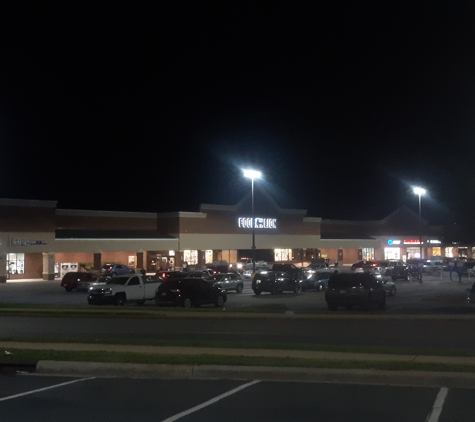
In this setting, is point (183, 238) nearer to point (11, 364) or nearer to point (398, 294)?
point (398, 294)

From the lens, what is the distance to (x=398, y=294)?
140 feet

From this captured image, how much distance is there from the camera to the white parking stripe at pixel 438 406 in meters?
10.1

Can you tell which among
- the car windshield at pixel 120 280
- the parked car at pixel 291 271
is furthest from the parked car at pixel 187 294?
the parked car at pixel 291 271

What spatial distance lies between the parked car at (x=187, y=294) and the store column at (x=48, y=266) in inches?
1282

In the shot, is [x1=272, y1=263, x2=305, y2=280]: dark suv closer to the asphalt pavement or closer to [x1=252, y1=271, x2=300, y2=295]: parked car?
[x1=252, y1=271, x2=300, y2=295]: parked car

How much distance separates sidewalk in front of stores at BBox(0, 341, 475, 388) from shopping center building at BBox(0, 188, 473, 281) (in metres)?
41.1

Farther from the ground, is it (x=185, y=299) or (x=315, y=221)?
(x=315, y=221)

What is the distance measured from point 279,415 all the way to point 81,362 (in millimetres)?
5854

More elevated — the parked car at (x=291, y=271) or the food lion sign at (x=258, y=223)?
the food lion sign at (x=258, y=223)

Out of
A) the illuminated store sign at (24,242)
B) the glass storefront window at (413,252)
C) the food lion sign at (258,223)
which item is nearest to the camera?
the illuminated store sign at (24,242)

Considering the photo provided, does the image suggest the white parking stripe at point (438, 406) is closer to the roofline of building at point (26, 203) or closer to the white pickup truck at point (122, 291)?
the white pickup truck at point (122, 291)

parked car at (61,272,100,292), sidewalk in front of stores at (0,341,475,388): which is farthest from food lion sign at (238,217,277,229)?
sidewalk in front of stores at (0,341,475,388)

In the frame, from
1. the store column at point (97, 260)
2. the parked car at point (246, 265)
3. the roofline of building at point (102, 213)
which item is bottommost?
the parked car at point (246, 265)

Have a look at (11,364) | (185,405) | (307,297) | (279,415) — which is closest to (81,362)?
(11,364)
